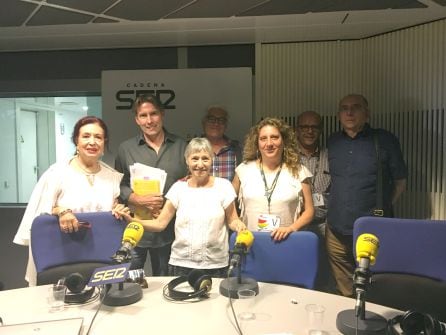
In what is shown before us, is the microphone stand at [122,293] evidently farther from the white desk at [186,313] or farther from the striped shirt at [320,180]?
the striped shirt at [320,180]

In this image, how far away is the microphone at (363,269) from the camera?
4.38 ft

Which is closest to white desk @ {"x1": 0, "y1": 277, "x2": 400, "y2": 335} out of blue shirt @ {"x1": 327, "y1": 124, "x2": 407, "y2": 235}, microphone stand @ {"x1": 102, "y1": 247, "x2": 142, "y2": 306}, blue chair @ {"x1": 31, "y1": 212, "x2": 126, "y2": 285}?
microphone stand @ {"x1": 102, "y1": 247, "x2": 142, "y2": 306}

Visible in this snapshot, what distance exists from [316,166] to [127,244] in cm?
168

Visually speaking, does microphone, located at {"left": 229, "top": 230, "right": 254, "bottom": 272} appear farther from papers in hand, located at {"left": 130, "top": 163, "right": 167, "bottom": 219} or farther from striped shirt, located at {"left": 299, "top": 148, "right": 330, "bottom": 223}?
striped shirt, located at {"left": 299, "top": 148, "right": 330, "bottom": 223}

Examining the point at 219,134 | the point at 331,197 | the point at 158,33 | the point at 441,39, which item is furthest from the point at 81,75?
the point at 441,39

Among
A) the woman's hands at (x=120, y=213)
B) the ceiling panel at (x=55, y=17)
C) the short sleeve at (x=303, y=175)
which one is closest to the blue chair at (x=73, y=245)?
the woman's hands at (x=120, y=213)

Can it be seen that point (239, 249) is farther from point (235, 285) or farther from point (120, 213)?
point (120, 213)

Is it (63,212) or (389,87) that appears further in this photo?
(389,87)

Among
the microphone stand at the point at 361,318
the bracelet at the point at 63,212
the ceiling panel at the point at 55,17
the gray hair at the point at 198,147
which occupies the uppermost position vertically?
the ceiling panel at the point at 55,17

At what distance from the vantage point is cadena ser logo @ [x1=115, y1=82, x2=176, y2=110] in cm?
384

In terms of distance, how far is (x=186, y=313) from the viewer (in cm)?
157

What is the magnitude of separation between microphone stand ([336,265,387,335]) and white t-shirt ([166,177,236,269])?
912mm

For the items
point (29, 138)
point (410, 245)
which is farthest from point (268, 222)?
point (29, 138)

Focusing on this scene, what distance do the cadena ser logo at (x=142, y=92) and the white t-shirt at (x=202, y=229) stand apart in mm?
1769
